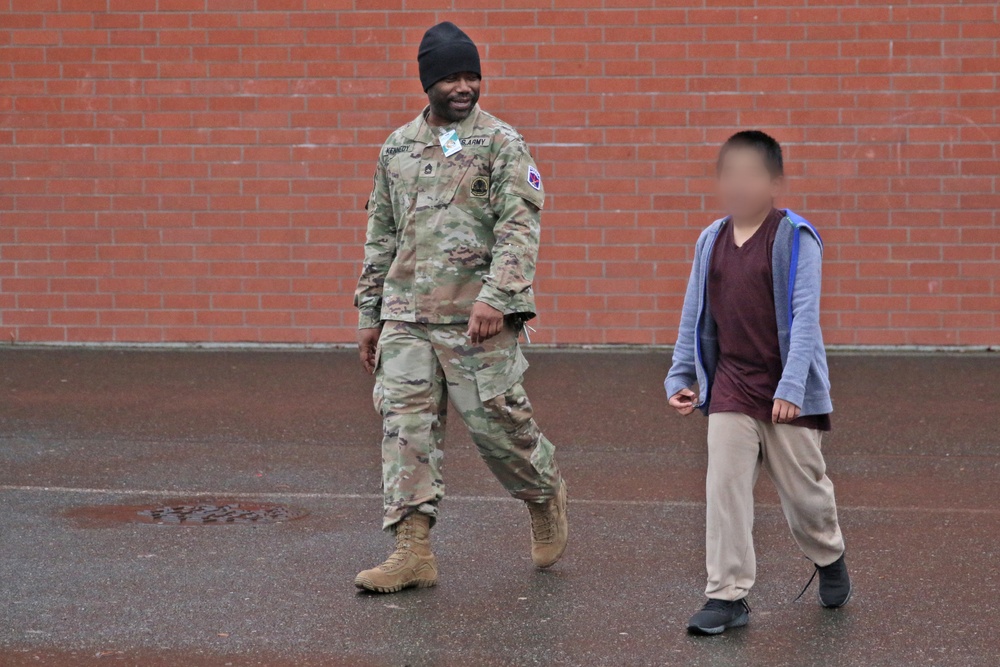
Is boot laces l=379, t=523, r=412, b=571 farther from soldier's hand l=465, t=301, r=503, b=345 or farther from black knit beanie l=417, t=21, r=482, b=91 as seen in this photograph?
black knit beanie l=417, t=21, r=482, b=91

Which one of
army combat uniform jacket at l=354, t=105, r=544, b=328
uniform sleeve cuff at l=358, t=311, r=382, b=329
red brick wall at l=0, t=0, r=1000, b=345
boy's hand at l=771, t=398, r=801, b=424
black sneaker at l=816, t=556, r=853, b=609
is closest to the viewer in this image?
boy's hand at l=771, t=398, r=801, b=424

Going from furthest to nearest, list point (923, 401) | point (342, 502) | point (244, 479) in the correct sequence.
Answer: point (923, 401)
point (244, 479)
point (342, 502)

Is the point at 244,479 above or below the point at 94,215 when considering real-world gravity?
below

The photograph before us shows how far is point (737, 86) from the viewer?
11766mm

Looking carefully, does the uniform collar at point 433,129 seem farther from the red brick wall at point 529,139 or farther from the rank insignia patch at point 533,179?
the red brick wall at point 529,139

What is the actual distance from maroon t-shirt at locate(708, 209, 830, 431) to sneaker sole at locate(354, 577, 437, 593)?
3.99 ft

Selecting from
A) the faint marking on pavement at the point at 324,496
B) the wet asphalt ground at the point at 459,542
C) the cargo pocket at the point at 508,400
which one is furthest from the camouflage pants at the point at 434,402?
the faint marking on pavement at the point at 324,496

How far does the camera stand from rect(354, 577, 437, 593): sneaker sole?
5066 millimetres

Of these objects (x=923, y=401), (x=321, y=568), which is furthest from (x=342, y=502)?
(x=923, y=401)

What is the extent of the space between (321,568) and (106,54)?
7.73 meters

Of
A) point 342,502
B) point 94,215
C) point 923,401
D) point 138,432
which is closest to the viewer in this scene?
point 342,502

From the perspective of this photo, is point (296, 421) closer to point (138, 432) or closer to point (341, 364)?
point (138, 432)

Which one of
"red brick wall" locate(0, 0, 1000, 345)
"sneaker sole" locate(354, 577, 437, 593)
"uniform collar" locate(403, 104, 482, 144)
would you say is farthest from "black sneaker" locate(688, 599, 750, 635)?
"red brick wall" locate(0, 0, 1000, 345)

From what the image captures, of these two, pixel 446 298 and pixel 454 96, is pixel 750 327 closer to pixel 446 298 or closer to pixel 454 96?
pixel 446 298
